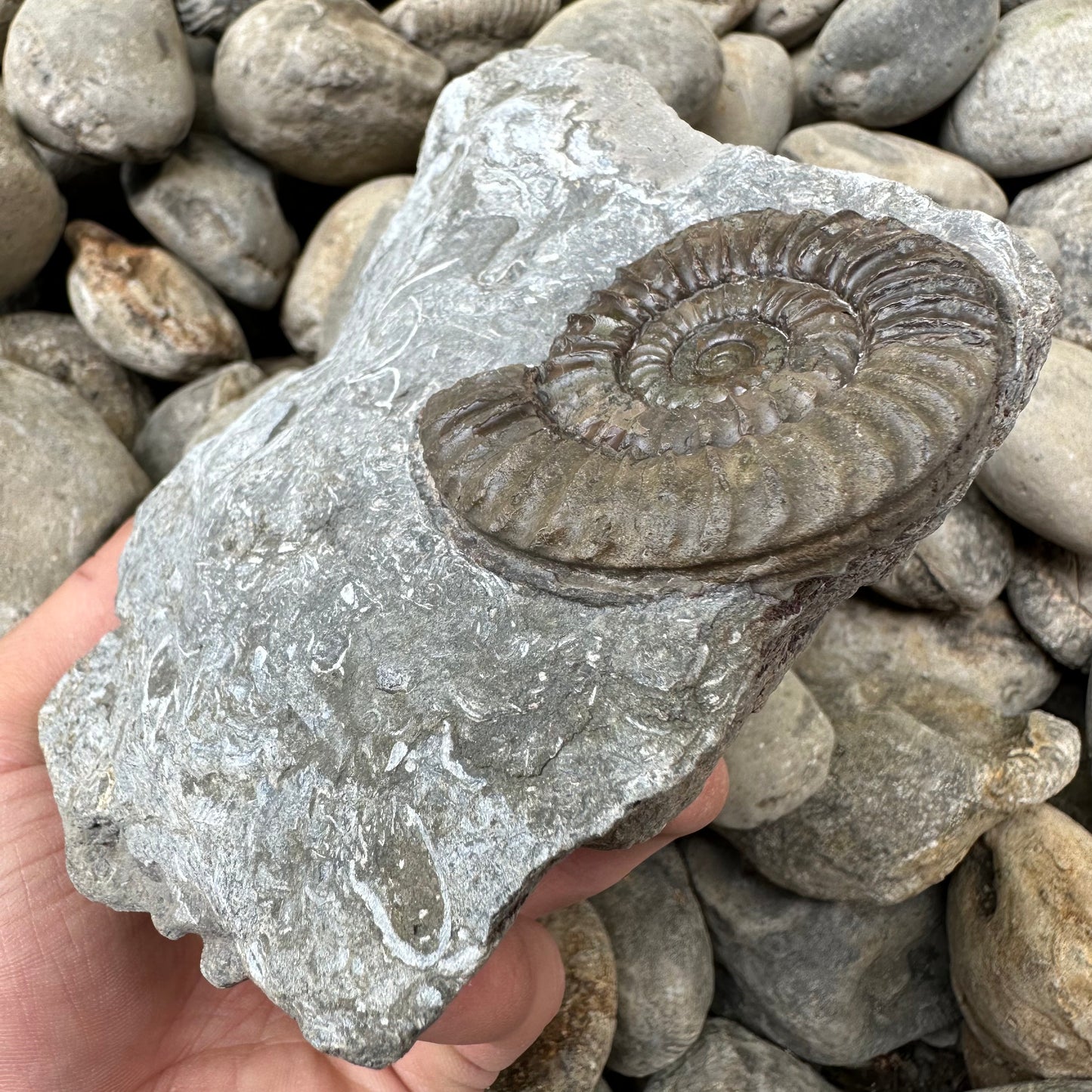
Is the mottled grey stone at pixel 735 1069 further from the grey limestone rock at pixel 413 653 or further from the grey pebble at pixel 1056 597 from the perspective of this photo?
the grey pebble at pixel 1056 597

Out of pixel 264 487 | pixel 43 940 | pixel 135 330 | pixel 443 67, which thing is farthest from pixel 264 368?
pixel 43 940

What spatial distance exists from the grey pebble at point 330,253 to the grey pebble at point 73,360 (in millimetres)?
413

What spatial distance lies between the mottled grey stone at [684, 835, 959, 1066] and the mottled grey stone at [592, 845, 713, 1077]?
8 cm

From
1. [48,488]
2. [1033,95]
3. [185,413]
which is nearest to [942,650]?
[1033,95]

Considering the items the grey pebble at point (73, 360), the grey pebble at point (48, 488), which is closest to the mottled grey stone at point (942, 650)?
the grey pebble at point (48, 488)

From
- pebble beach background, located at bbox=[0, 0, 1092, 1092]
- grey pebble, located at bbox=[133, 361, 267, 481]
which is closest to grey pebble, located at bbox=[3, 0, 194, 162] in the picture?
pebble beach background, located at bbox=[0, 0, 1092, 1092]

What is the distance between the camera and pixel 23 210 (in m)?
1.96

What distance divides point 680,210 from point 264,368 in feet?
4.41

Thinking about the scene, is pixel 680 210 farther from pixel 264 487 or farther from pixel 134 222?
pixel 134 222

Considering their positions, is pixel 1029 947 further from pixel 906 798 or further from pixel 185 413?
pixel 185 413

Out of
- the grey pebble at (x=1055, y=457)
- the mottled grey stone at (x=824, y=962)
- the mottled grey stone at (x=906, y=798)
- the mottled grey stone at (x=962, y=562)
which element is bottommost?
the mottled grey stone at (x=824, y=962)

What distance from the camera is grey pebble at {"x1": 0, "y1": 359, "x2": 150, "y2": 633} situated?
1.83m

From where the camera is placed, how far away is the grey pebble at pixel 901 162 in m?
1.95

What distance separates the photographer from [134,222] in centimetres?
236
